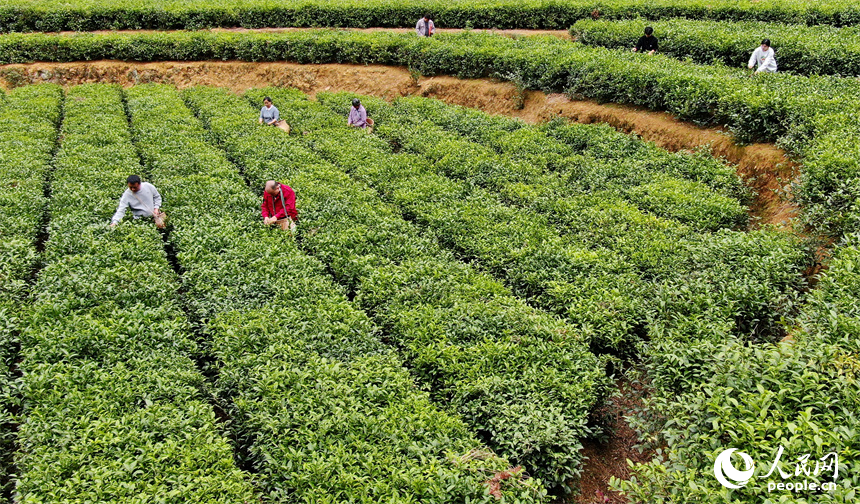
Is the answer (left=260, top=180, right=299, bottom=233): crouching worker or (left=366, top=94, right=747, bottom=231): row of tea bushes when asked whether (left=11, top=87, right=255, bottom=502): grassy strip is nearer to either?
(left=260, top=180, right=299, bottom=233): crouching worker

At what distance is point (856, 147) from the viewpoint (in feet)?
32.3

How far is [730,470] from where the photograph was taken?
16.7 feet

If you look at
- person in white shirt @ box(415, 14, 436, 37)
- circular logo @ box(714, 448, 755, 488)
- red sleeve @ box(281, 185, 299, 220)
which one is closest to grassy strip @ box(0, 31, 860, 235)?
person in white shirt @ box(415, 14, 436, 37)

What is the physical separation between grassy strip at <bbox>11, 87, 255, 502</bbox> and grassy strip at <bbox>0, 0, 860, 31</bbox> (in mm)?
20128

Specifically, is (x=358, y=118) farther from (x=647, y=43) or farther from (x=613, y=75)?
(x=647, y=43)

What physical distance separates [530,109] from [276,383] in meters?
13.8

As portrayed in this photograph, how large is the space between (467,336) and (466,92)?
1402 cm

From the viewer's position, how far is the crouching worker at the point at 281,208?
1080 cm

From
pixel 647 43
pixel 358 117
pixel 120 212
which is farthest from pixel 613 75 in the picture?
pixel 120 212

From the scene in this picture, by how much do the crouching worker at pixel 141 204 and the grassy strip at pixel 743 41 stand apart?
1531 centimetres

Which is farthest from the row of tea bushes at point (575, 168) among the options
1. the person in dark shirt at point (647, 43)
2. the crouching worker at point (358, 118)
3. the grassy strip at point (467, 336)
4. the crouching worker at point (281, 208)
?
the person in dark shirt at point (647, 43)

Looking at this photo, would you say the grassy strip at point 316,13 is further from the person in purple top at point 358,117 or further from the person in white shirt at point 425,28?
the person in purple top at point 358,117

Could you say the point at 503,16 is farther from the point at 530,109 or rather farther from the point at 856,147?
the point at 856,147

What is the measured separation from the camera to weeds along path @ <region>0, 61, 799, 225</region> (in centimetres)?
1160
